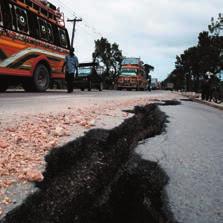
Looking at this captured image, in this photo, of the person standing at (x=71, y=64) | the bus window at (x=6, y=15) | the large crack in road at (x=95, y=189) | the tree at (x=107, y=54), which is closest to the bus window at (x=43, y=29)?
the person standing at (x=71, y=64)

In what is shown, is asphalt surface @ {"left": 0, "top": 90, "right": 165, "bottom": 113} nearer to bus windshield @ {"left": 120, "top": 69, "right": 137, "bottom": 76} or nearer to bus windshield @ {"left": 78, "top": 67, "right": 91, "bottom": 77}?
bus windshield @ {"left": 78, "top": 67, "right": 91, "bottom": 77}

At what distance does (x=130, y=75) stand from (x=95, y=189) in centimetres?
3216

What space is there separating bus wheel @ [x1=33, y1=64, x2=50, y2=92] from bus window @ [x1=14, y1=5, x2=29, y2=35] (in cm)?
129

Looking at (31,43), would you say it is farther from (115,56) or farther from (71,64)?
(115,56)

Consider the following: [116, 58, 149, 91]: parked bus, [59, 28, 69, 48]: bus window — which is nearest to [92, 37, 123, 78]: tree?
[116, 58, 149, 91]: parked bus

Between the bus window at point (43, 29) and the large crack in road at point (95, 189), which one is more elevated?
the bus window at point (43, 29)

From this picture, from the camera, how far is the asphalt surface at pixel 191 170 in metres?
1.97

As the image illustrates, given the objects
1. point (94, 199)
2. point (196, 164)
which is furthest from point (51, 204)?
point (196, 164)

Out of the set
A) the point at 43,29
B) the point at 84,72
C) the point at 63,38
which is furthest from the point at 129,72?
the point at 43,29

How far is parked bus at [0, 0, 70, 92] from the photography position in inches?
409

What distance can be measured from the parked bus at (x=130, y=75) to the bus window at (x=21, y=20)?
22.9m

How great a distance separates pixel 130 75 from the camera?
1350 inches

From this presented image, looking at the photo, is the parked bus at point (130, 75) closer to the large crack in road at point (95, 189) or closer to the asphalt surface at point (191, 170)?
the asphalt surface at point (191, 170)

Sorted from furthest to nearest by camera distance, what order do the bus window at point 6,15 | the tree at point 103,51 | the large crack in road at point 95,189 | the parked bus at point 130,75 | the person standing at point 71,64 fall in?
the tree at point 103,51 → the parked bus at point 130,75 → the person standing at point 71,64 → the bus window at point 6,15 → the large crack in road at point 95,189
